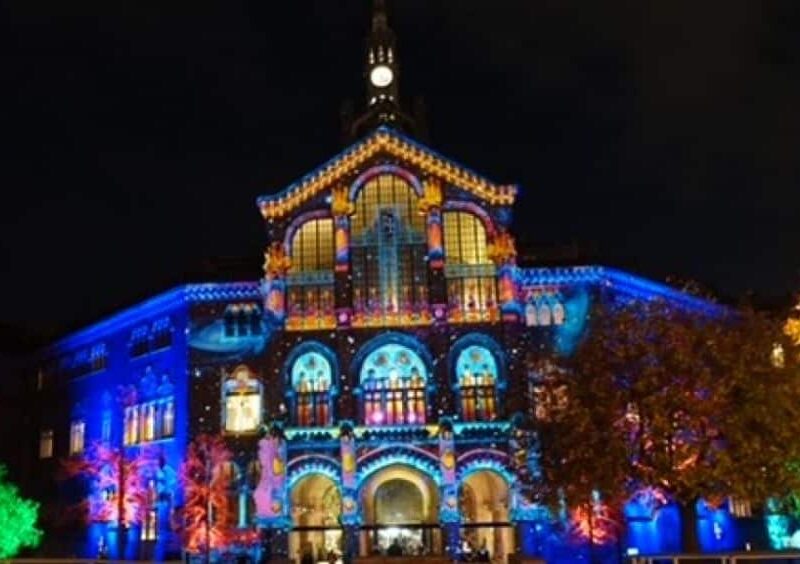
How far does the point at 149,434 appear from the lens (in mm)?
68125

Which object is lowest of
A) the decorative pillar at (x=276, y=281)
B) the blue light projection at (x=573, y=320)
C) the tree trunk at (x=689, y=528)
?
the tree trunk at (x=689, y=528)

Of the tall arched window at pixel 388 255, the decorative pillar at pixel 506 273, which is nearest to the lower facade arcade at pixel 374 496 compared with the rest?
the tall arched window at pixel 388 255

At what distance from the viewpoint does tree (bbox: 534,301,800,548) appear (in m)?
43.6

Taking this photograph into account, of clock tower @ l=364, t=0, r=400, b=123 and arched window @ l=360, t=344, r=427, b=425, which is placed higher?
clock tower @ l=364, t=0, r=400, b=123

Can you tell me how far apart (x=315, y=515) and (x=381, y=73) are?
152 feet

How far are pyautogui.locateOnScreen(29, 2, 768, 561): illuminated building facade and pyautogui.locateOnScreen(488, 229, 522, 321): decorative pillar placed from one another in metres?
0.11

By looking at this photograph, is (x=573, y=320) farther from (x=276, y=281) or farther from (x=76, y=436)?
(x=76, y=436)

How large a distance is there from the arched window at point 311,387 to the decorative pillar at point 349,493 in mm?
2328

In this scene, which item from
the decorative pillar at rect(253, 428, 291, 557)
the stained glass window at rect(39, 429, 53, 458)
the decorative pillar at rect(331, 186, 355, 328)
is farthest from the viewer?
the stained glass window at rect(39, 429, 53, 458)

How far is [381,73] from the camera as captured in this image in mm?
97062

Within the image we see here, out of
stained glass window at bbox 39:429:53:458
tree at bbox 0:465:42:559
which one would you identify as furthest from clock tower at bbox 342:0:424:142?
tree at bbox 0:465:42:559

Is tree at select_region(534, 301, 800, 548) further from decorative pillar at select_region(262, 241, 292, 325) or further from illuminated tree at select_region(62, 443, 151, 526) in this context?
illuminated tree at select_region(62, 443, 151, 526)

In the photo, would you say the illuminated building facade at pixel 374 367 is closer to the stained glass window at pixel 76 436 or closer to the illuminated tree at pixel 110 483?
the illuminated tree at pixel 110 483

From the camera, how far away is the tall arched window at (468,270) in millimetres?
64250
